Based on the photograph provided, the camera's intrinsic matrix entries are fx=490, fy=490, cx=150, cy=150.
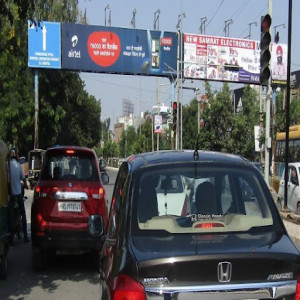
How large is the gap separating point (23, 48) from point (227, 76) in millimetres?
17170

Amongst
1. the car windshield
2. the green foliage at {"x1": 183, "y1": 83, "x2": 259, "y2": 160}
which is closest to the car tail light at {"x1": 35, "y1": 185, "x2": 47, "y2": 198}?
the car windshield

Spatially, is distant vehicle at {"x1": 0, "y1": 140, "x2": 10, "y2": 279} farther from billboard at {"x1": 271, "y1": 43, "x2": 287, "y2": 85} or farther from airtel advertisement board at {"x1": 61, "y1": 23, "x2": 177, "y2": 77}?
billboard at {"x1": 271, "y1": 43, "x2": 287, "y2": 85}

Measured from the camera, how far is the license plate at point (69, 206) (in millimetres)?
7594

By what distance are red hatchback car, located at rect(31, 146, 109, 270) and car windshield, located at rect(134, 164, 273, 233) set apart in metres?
3.77

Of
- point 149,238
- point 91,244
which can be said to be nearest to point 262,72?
point 91,244

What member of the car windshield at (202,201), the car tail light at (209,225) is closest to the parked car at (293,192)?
the car windshield at (202,201)

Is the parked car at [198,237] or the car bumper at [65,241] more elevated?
the parked car at [198,237]

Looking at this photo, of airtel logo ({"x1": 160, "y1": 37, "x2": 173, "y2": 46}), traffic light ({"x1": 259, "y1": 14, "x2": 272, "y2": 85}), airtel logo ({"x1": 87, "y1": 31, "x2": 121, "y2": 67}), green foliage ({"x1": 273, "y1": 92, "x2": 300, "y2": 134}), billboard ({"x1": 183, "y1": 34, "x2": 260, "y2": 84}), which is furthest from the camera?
billboard ({"x1": 183, "y1": 34, "x2": 260, "y2": 84})

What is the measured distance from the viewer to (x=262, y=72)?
12125 millimetres

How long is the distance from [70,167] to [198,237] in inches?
202

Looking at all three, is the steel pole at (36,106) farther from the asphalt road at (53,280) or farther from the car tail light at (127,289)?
the car tail light at (127,289)

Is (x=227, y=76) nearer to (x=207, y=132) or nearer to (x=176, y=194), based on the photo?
(x=207, y=132)

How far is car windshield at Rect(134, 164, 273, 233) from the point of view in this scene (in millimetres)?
3369

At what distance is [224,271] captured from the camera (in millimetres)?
2816
